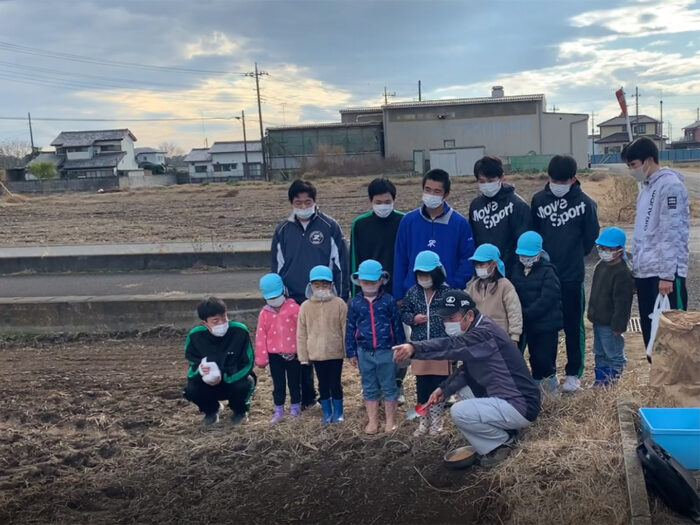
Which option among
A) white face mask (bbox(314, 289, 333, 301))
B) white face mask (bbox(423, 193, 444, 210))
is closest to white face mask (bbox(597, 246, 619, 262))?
white face mask (bbox(423, 193, 444, 210))

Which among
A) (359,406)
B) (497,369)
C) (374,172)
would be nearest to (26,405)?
(359,406)

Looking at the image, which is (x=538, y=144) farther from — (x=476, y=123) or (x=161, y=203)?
(x=161, y=203)

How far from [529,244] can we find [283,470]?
223cm

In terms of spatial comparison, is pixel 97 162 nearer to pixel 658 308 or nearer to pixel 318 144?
pixel 318 144

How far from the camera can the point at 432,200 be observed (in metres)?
4.36

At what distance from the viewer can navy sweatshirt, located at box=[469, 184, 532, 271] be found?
4520mm

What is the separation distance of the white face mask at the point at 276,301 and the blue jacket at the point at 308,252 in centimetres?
25

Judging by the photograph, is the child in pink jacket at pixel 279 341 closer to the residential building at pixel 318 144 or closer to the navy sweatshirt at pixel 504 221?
the navy sweatshirt at pixel 504 221

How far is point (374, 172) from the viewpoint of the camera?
2062 inches

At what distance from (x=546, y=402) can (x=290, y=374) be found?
1876 millimetres

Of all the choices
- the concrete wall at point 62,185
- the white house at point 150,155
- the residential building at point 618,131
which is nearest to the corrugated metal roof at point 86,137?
the white house at point 150,155

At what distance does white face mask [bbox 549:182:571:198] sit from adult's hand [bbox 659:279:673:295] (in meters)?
0.91

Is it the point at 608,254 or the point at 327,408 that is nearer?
the point at 608,254

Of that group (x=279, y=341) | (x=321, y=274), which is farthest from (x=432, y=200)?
(x=279, y=341)
